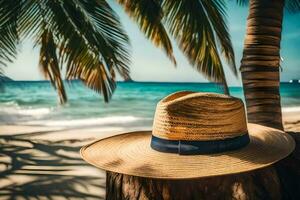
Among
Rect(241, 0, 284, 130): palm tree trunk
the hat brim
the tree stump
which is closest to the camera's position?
the hat brim

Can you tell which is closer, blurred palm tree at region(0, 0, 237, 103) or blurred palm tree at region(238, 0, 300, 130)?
blurred palm tree at region(238, 0, 300, 130)

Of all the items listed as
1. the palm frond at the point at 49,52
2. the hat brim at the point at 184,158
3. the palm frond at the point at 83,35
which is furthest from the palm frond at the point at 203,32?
the hat brim at the point at 184,158

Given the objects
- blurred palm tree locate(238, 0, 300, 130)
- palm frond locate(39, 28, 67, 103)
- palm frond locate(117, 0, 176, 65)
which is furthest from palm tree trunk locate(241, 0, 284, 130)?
palm frond locate(39, 28, 67, 103)

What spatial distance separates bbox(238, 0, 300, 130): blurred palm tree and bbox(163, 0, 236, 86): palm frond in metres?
0.86

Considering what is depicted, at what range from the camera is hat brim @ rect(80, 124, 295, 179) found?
1.35 m

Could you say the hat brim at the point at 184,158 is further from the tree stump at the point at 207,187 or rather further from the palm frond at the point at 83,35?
the palm frond at the point at 83,35

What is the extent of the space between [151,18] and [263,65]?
1640mm

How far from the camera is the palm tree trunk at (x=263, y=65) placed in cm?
263

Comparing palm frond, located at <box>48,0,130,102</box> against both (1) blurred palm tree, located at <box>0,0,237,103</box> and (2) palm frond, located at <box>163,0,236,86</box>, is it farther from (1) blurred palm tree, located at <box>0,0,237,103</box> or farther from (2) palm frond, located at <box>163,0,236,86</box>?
(2) palm frond, located at <box>163,0,236,86</box>

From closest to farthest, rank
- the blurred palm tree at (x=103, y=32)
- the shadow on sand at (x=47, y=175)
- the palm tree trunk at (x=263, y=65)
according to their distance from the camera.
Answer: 1. the palm tree trunk at (x=263, y=65)
2. the blurred palm tree at (x=103, y=32)
3. the shadow on sand at (x=47, y=175)

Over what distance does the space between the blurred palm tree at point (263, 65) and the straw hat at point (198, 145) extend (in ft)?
3.56

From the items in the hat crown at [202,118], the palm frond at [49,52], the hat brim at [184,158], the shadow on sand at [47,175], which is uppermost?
the palm frond at [49,52]

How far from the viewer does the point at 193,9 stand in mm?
3514

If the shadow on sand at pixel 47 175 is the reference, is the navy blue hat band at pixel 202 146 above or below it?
above
